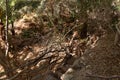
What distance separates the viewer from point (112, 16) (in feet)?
29.6

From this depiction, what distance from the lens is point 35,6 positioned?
418 inches

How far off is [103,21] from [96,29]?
4.46ft

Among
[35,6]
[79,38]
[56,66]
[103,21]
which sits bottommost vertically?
[56,66]

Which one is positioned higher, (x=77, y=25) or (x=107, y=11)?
(x=107, y=11)

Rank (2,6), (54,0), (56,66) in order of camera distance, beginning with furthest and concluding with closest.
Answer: (2,6) → (56,66) → (54,0)

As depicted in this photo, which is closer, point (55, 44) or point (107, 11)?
point (107, 11)

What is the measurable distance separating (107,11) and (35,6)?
333cm

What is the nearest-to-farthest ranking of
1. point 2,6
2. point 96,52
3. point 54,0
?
point 96,52 → point 54,0 → point 2,6

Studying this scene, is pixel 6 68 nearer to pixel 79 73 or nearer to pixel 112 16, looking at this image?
pixel 79 73

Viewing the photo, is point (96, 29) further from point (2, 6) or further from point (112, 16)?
point (2, 6)

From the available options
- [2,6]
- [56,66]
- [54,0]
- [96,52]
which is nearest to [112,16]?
[96,52]

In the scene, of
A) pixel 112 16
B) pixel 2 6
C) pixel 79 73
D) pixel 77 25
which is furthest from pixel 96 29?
pixel 2 6

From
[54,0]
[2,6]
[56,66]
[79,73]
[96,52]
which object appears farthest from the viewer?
[2,6]

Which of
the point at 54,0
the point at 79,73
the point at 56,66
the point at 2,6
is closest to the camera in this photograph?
the point at 79,73
